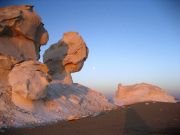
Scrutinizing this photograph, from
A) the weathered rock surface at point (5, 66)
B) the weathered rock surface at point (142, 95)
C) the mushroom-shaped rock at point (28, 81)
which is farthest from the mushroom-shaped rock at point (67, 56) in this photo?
the mushroom-shaped rock at point (28, 81)

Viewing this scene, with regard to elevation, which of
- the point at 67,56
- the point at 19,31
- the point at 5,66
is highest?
the point at 19,31

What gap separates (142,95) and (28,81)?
50.0ft

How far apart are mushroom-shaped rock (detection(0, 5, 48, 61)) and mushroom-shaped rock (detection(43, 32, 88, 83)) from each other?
4.26 meters

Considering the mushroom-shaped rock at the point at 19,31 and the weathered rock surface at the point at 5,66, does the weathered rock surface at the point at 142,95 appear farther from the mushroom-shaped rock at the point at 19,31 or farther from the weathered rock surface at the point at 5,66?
the weathered rock surface at the point at 5,66

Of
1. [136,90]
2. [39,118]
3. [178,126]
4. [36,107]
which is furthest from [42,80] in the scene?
[136,90]

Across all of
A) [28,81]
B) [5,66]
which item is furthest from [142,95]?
[5,66]

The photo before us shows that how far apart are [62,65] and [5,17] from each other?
359 inches

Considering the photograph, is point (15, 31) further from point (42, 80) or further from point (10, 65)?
point (42, 80)

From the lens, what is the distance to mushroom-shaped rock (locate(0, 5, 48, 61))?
17.3 metres

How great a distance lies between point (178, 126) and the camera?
34.4ft

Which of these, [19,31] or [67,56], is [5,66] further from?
[67,56]

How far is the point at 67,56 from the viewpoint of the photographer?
24.6 meters

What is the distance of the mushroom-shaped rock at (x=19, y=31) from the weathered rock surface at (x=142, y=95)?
36.2ft

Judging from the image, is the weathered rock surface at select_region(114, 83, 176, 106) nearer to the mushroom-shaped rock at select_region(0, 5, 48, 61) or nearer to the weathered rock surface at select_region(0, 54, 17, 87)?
the mushroom-shaped rock at select_region(0, 5, 48, 61)
